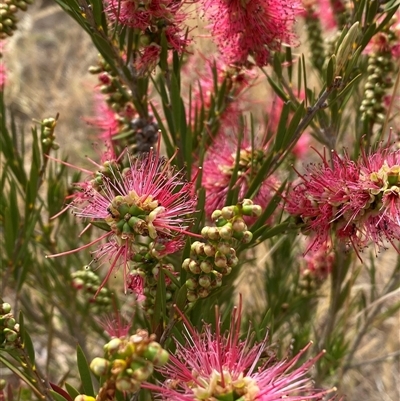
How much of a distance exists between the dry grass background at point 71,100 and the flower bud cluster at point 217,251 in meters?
0.88

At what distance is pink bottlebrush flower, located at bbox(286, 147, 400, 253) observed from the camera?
0.54 meters

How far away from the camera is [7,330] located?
0.50 m

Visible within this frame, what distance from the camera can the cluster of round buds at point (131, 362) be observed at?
367 mm

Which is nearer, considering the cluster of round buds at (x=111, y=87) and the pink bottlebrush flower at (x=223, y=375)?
the pink bottlebrush flower at (x=223, y=375)

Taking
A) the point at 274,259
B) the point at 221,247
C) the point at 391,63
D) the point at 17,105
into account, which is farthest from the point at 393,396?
the point at 17,105

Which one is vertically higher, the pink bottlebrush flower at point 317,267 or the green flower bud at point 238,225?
the green flower bud at point 238,225

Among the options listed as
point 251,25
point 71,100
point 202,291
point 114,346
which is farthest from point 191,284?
point 71,100

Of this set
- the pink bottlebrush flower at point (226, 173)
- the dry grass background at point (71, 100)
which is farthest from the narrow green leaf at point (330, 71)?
the dry grass background at point (71, 100)

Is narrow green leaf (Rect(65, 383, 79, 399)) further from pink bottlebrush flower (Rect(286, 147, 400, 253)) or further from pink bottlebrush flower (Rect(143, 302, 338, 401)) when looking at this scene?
pink bottlebrush flower (Rect(286, 147, 400, 253))

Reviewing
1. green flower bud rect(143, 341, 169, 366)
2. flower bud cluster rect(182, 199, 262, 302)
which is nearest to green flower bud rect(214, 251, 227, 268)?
flower bud cluster rect(182, 199, 262, 302)

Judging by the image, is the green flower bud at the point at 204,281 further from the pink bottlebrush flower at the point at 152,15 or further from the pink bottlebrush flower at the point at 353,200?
the pink bottlebrush flower at the point at 152,15

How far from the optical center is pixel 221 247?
0.45 meters

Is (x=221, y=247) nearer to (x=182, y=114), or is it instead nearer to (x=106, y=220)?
(x=106, y=220)

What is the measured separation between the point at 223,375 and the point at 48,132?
379mm
